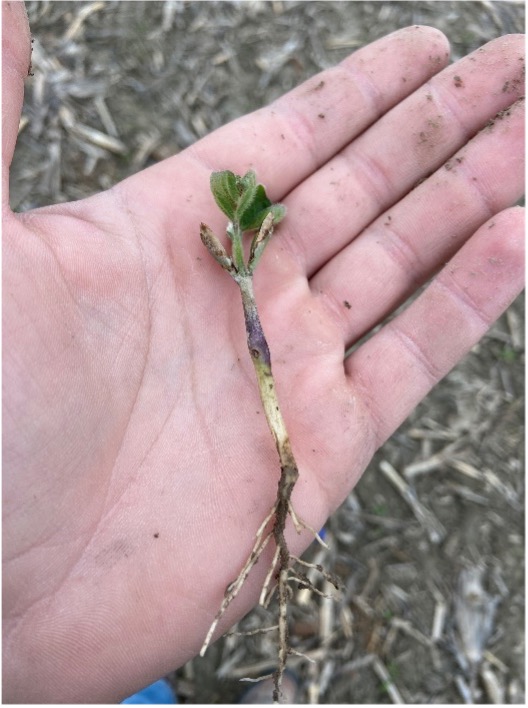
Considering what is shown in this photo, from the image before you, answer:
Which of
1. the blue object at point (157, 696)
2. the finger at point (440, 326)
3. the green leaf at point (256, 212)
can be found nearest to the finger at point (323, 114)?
the green leaf at point (256, 212)

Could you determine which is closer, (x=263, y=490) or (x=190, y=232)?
(x=263, y=490)

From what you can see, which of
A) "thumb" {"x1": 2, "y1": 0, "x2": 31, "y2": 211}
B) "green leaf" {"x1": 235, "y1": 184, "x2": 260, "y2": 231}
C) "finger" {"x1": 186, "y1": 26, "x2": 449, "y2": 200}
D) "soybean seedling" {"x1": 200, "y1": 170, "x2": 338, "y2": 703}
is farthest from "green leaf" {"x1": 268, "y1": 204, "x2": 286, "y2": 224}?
"thumb" {"x1": 2, "y1": 0, "x2": 31, "y2": 211}

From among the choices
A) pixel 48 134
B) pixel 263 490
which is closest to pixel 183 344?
pixel 263 490

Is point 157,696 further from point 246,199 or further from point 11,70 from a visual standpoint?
point 11,70

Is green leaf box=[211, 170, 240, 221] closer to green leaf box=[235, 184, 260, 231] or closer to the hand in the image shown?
green leaf box=[235, 184, 260, 231]

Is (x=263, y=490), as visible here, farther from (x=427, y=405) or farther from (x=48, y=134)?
(x=48, y=134)

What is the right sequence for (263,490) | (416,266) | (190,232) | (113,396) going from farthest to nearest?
(416,266), (190,232), (263,490), (113,396)

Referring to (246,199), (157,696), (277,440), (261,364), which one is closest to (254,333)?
(261,364)
